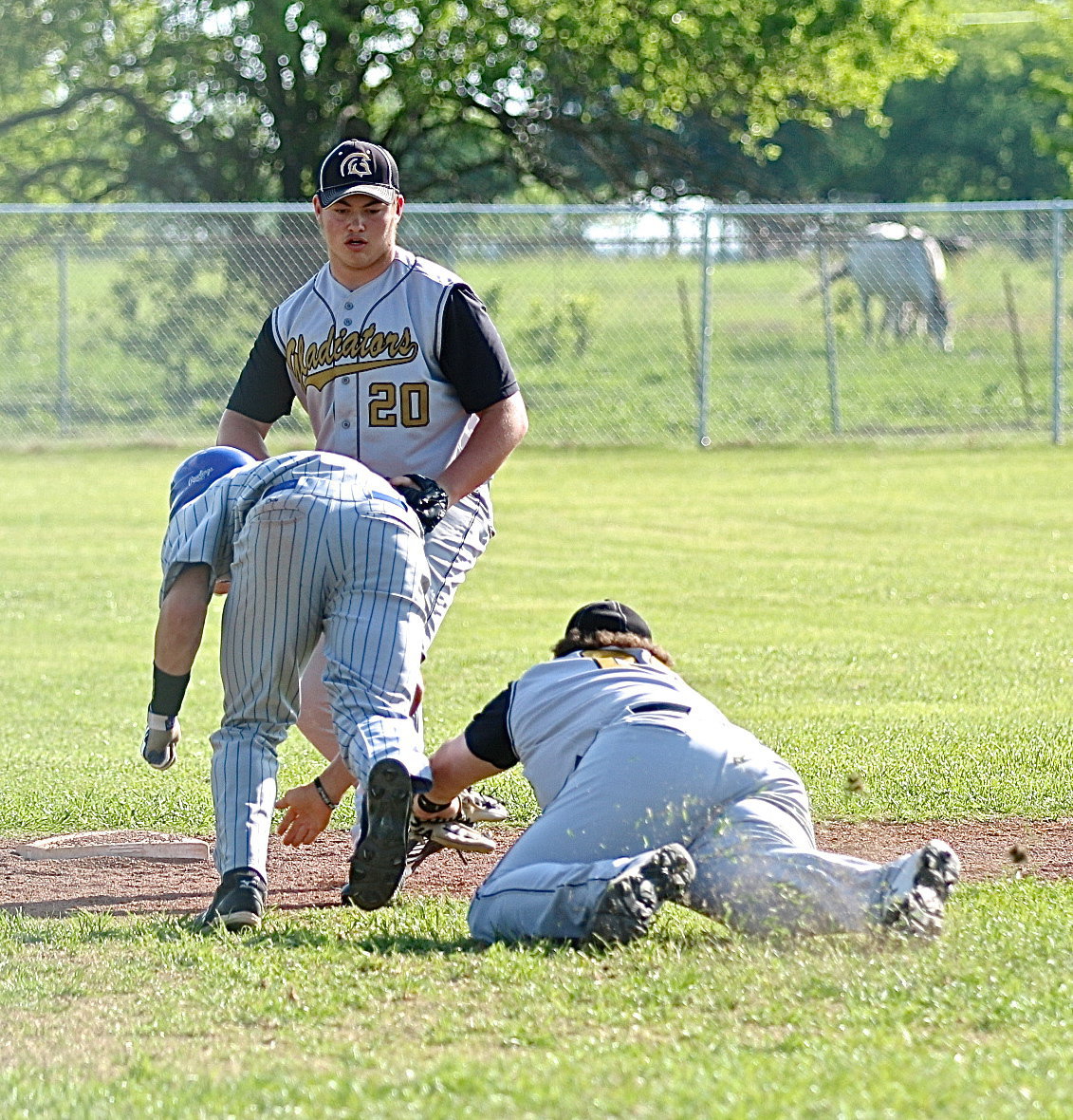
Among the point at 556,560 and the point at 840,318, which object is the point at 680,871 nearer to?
the point at 556,560

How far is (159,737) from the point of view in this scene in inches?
169

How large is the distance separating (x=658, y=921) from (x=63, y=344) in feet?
48.2

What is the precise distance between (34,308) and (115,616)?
923 centimetres

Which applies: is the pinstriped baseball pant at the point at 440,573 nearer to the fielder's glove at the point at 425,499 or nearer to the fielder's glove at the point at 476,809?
the fielder's glove at the point at 425,499

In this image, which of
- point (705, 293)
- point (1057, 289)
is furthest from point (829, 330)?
point (1057, 289)

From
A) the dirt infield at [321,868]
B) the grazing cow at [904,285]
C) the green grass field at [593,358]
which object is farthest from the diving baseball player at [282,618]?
the grazing cow at [904,285]

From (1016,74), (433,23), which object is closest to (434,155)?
(433,23)

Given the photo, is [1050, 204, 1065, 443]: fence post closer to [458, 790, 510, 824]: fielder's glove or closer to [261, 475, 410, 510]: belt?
[458, 790, 510, 824]: fielder's glove

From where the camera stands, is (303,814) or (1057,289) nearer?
(303,814)

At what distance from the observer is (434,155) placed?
24422 mm

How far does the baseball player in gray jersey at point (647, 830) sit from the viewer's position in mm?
3771

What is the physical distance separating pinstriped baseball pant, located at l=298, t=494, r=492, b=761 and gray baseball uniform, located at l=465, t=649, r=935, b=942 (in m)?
0.66

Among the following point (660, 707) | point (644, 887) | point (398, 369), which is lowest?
point (644, 887)

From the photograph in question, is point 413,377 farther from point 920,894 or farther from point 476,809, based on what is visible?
point 920,894
